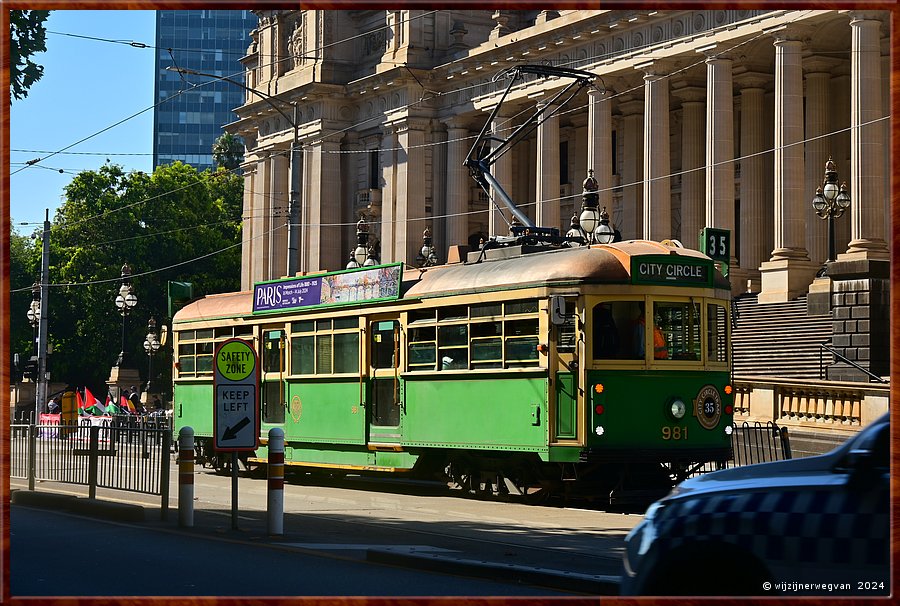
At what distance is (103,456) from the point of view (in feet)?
65.3

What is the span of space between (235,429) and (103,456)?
16.2 feet

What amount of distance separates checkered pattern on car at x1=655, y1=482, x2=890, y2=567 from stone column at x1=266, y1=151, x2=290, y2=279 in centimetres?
6883

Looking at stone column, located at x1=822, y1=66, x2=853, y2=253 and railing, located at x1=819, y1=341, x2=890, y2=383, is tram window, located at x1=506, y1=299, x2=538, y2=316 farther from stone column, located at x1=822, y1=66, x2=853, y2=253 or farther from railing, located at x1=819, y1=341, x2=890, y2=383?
stone column, located at x1=822, y1=66, x2=853, y2=253

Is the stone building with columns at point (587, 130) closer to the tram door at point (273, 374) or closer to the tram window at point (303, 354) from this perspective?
the tram door at point (273, 374)

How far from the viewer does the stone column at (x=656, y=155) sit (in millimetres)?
50356

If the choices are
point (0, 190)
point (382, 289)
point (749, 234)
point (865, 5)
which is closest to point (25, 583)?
point (0, 190)

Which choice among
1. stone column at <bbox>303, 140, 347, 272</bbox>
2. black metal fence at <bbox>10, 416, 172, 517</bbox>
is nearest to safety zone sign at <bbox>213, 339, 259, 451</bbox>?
black metal fence at <bbox>10, 416, 172, 517</bbox>

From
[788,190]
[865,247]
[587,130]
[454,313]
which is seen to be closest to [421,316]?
[454,313]

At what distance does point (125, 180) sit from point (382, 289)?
65751 mm

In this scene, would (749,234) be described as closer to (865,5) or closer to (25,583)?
(25,583)

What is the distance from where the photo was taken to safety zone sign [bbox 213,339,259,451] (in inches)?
616

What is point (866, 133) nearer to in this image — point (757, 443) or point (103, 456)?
point (757, 443)

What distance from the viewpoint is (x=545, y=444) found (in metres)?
18.9

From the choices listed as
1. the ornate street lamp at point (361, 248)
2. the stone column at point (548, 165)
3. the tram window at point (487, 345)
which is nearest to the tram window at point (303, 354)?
the tram window at point (487, 345)
